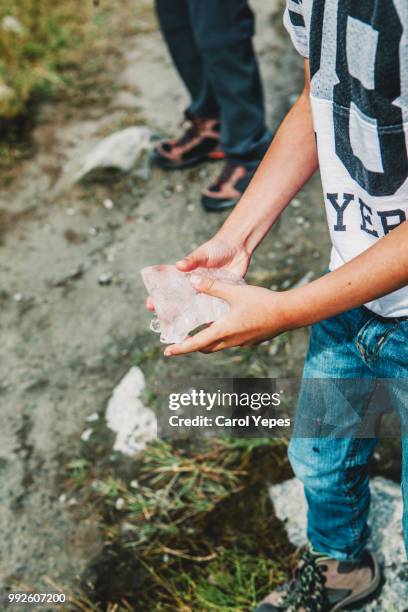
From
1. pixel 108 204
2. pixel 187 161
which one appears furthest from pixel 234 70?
pixel 108 204

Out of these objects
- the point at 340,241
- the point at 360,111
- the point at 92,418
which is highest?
the point at 360,111

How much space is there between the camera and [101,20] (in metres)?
5.84

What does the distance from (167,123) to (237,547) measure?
3242 mm

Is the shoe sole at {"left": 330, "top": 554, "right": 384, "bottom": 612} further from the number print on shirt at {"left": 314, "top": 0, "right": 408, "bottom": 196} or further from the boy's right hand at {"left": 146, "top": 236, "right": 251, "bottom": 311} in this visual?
the number print on shirt at {"left": 314, "top": 0, "right": 408, "bottom": 196}

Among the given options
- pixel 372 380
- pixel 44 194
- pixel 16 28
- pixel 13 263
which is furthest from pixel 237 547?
pixel 16 28

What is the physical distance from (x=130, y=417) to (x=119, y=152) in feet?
6.78

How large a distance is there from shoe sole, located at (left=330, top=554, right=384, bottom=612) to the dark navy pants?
8.13ft

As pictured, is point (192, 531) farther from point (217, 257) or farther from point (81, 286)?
point (81, 286)

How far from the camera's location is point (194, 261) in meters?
1.58

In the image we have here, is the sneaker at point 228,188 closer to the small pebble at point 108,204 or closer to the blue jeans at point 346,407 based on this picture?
the small pebble at point 108,204

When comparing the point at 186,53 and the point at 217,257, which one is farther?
the point at 186,53

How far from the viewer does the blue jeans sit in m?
1.45

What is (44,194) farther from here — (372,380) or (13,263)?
(372,380)

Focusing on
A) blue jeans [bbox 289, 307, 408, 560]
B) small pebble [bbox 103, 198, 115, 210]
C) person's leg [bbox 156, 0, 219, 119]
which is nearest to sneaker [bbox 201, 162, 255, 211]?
person's leg [bbox 156, 0, 219, 119]
